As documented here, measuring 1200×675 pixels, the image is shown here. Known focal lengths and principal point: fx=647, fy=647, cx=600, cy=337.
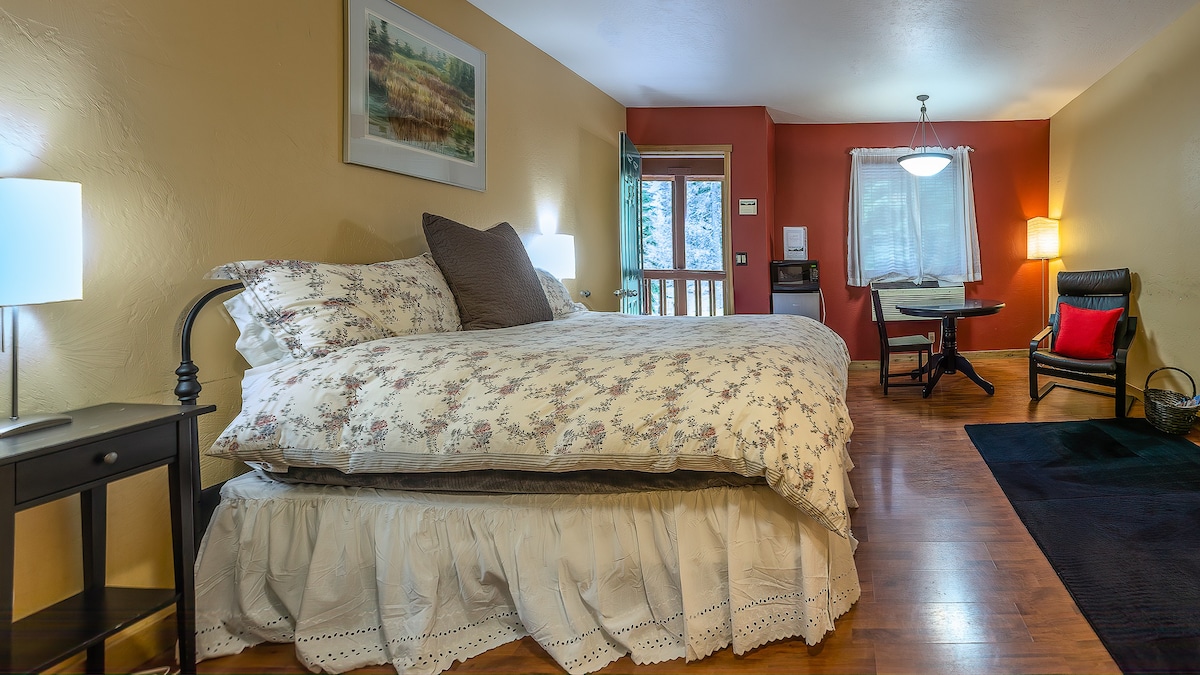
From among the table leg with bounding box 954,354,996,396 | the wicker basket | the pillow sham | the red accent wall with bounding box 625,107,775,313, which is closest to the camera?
the pillow sham

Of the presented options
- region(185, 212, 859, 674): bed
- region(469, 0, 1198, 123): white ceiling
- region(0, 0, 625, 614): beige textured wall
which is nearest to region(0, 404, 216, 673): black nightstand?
region(0, 0, 625, 614): beige textured wall

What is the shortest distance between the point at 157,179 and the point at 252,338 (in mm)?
518

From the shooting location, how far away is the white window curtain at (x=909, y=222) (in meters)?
6.47

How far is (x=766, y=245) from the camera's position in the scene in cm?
590

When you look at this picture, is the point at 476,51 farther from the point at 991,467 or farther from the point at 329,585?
the point at 991,467

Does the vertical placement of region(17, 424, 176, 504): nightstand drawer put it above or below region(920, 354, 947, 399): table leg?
above

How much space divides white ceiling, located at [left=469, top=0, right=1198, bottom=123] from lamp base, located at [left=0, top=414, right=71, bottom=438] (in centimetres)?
300

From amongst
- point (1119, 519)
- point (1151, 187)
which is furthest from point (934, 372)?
point (1119, 519)

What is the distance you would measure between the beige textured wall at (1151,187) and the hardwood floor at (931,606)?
236 cm

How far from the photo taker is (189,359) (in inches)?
70.7

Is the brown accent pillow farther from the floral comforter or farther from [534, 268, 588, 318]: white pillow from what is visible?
the floral comforter

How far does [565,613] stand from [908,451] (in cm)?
253

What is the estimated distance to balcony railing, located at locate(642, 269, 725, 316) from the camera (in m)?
6.68

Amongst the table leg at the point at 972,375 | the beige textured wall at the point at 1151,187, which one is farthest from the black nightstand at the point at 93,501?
the beige textured wall at the point at 1151,187
